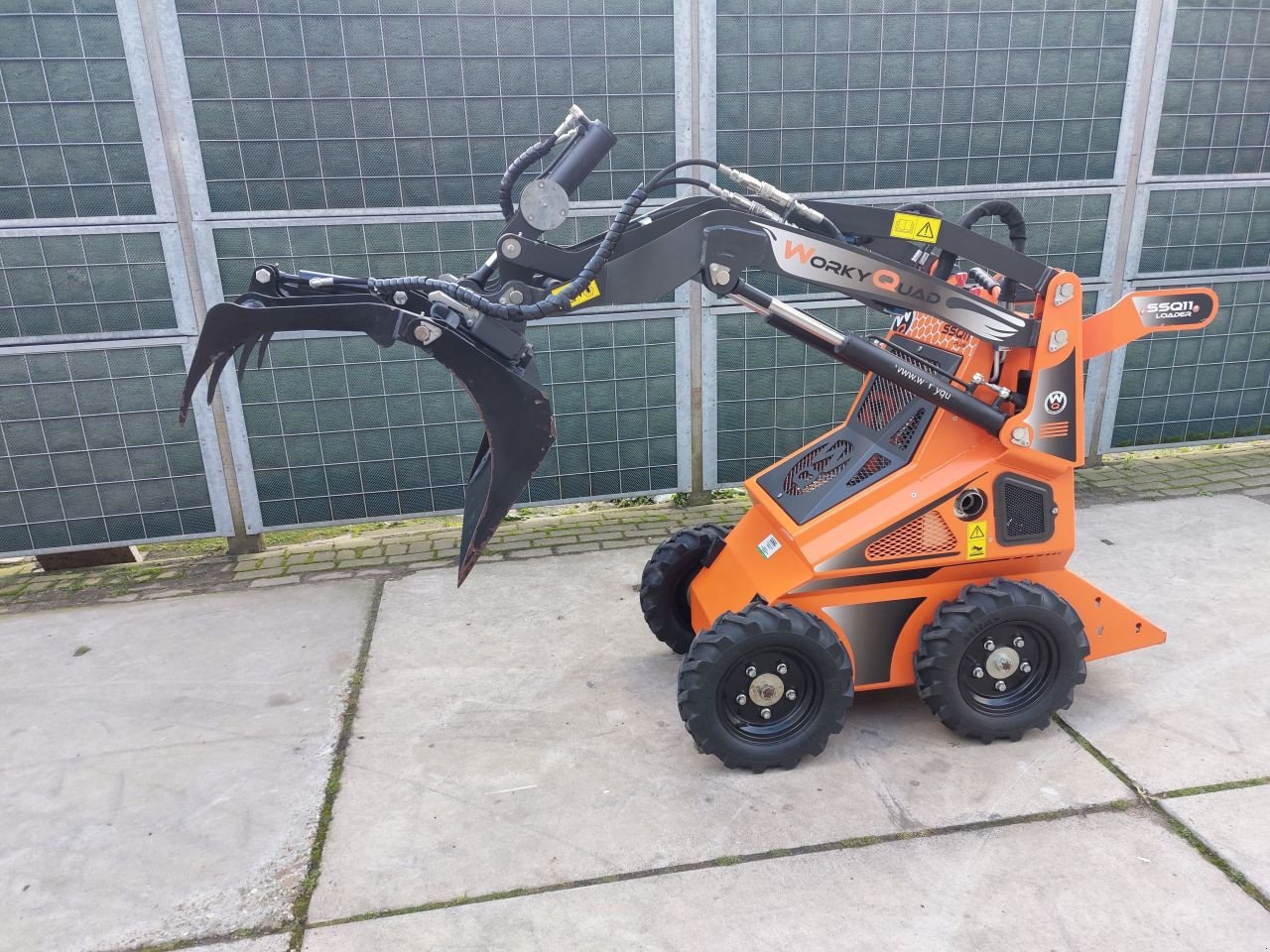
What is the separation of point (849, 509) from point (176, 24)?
477 cm

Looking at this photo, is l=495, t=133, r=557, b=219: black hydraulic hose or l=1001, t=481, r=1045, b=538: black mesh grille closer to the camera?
→ l=495, t=133, r=557, b=219: black hydraulic hose

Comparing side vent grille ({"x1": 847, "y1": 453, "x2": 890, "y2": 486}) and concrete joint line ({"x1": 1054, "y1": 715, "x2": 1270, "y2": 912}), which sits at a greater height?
side vent grille ({"x1": 847, "y1": 453, "x2": 890, "y2": 486})

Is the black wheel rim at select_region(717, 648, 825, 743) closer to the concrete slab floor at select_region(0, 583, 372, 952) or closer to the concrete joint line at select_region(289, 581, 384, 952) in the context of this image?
the concrete joint line at select_region(289, 581, 384, 952)

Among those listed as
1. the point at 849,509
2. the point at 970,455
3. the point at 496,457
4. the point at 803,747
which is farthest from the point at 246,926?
the point at 970,455

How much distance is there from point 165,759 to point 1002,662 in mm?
3537

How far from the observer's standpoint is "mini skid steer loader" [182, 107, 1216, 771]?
324cm

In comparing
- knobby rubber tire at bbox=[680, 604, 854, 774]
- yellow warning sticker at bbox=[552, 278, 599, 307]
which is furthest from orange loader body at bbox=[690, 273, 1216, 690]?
yellow warning sticker at bbox=[552, 278, 599, 307]

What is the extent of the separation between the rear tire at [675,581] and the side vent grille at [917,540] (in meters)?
0.86

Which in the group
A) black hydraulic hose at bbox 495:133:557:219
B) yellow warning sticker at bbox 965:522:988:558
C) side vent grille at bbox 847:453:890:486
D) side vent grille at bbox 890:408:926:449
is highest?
black hydraulic hose at bbox 495:133:557:219

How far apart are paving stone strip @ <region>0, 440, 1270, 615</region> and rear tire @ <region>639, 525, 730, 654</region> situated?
1.62 metres

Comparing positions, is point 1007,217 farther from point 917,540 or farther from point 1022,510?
point 917,540

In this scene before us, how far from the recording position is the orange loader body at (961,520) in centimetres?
350

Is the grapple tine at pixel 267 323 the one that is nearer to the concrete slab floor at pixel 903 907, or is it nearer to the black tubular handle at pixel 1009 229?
the concrete slab floor at pixel 903 907

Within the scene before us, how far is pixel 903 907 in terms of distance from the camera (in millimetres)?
2775
